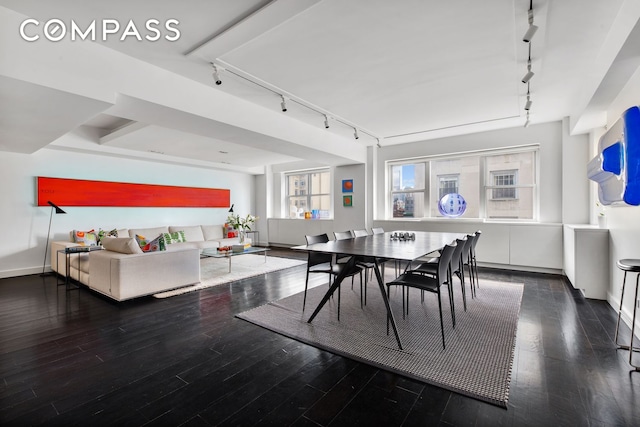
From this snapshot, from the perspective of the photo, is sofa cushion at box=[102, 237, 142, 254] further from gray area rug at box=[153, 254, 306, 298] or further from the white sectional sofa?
gray area rug at box=[153, 254, 306, 298]

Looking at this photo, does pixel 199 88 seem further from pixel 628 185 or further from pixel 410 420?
pixel 628 185

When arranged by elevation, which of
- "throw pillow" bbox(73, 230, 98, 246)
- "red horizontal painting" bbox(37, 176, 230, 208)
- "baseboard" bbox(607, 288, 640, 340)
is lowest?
"baseboard" bbox(607, 288, 640, 340)

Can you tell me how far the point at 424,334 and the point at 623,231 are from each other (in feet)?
7.69

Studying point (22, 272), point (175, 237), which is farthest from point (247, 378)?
point (22, 272)

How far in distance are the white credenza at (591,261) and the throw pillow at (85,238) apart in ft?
25.0

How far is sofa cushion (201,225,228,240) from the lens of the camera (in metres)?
7.52

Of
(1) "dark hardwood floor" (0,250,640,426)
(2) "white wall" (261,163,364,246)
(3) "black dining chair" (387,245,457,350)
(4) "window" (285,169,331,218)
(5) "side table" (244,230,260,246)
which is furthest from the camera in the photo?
(5) "side table" (244,230,260,246)

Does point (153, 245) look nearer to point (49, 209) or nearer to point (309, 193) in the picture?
point (49, 209)

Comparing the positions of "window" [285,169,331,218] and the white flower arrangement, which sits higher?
"window" [285,169,331,218]

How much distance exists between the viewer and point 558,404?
5.59 feet

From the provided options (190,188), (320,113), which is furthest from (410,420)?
(190,188)

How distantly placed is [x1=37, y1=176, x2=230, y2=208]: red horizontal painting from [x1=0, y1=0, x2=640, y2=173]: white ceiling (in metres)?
1.15

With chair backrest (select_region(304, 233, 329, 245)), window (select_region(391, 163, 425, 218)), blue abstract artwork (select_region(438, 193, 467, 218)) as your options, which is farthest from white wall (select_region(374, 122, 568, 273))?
chair backrest (select_region(304, 233, 329, 245))

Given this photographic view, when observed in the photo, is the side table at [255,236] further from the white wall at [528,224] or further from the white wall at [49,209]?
the white wall at [528,224]
